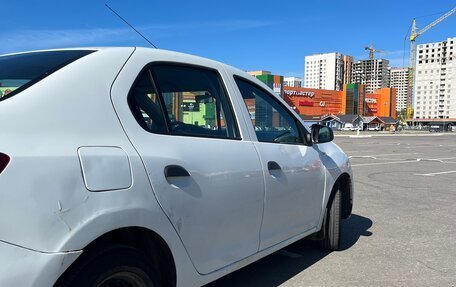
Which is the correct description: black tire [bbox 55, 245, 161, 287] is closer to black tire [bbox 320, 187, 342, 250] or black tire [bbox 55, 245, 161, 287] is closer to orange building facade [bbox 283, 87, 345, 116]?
black tire [bbox 320, 187, 342, 250]

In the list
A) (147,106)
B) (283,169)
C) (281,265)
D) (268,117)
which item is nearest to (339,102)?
(281,265)

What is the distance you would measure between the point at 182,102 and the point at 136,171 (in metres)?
0.98

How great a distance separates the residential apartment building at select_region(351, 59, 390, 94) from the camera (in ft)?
571

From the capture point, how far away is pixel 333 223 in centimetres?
468

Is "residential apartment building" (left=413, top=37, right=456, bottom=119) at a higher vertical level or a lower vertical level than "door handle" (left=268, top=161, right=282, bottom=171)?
higher

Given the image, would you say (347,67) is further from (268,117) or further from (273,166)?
(273,166)

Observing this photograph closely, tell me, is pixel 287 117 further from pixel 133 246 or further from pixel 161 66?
Answer: pixel 133 246

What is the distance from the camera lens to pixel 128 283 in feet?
7.44

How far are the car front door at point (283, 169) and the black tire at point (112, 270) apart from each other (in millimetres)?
1253

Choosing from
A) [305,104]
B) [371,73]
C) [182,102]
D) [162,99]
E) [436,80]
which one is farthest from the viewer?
[371,73]

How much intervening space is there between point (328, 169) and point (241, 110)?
145cm

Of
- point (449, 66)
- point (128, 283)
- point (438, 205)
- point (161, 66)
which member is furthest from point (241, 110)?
point (449, 66)

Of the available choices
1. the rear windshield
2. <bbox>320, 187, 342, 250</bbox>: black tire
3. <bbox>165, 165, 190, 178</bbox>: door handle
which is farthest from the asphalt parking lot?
the rear windshield

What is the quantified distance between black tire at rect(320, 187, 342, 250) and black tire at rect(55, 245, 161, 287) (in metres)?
2.63
